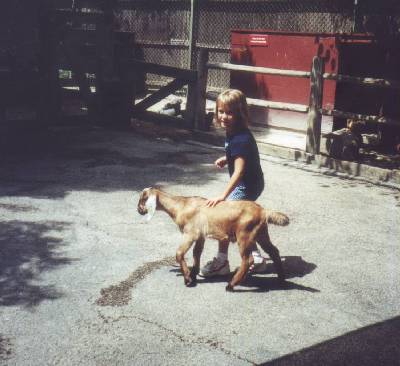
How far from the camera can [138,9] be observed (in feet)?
55.0

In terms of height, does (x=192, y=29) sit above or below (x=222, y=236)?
above

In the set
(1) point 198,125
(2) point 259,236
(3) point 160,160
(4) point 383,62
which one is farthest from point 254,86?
(2) point 259,236

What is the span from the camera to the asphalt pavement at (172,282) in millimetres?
3328

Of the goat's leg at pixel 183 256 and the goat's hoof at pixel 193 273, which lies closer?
the goat's leg at pixel 183 256

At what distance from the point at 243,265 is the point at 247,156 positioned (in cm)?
86

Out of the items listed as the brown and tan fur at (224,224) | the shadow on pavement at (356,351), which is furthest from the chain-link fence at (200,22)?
the shadow on pavement at (356,351)

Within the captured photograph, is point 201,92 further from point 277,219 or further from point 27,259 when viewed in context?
point 277,219

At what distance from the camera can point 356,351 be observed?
3.32 m

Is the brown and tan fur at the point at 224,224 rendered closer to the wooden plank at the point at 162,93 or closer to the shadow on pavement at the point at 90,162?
the shadow on pavement at the point at 90,162

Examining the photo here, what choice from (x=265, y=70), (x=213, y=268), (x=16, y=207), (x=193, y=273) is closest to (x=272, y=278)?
(x=213, y=268)

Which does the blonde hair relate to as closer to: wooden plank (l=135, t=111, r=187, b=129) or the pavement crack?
the pavement crack

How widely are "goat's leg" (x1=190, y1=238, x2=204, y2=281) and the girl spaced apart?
0.43 ft

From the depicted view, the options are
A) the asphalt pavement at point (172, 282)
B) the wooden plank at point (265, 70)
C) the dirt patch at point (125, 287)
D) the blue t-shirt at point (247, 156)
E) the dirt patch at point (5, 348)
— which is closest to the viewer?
the dirt patch at point (5, 348)

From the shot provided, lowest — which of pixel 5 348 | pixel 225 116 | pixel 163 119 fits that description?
pixel 5 348
